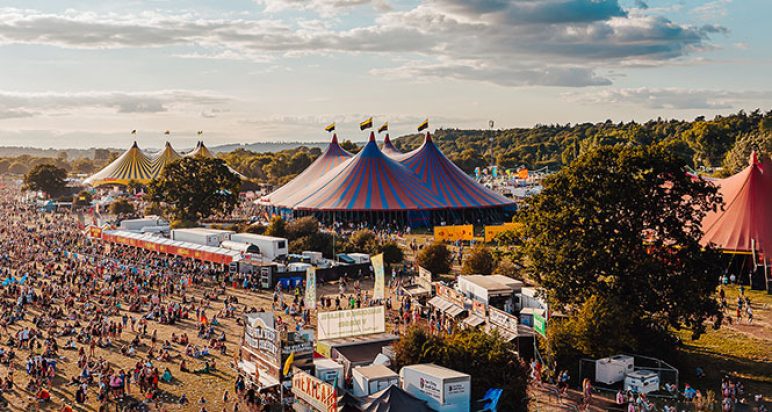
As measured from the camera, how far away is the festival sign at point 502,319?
2069 cm

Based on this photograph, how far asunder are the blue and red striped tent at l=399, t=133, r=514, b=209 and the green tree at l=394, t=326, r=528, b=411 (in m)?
32.0

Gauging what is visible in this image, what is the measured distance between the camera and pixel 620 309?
62.1 ft

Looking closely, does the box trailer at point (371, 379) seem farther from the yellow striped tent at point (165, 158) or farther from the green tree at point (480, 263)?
the yellow striped tent at point (165, 158)

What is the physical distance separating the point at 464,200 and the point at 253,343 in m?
34.0

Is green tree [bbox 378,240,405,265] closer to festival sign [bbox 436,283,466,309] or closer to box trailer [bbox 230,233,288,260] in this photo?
box trailer [bbox 230,233,288,260]

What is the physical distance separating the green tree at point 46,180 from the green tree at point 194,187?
3626 cm

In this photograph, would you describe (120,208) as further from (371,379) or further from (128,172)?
(371,379)

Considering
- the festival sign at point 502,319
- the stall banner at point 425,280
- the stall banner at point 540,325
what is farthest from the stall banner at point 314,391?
the stall banner at point 425,280

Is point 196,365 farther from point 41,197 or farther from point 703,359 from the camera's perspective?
point 41,197

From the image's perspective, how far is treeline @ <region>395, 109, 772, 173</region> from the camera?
84.1 meters

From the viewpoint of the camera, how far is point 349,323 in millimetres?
20047

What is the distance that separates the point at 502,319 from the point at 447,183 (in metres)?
31.9

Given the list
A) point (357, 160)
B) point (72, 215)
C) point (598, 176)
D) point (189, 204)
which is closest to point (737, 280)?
point (598, 176)

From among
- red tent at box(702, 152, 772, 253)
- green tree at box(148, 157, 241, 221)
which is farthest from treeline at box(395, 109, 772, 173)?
green tree at box(148, 157, 241, 221)
